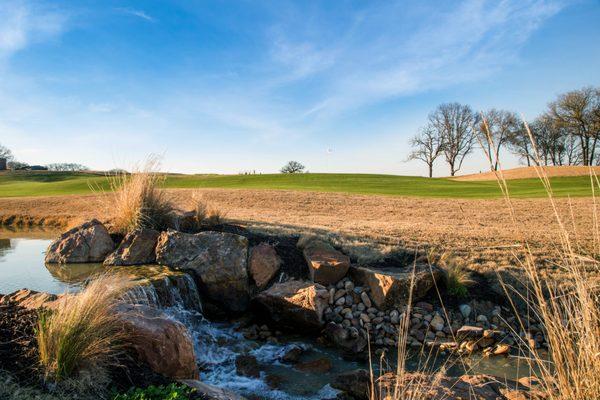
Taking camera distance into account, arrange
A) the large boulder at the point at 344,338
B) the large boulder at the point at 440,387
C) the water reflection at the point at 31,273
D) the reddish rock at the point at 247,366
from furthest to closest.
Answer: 1. the water reflection at the point at 31,273
2. the large boulder at the point at 344,338
3. the reddish rock at the point at 247,366
4. the large boulder at the point at 440,387

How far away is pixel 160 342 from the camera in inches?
140

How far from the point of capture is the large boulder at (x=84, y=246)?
24.2 feet

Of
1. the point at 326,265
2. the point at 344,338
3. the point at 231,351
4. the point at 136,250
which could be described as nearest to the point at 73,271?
the point at 136,250

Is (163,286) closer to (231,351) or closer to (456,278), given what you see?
(231,351)

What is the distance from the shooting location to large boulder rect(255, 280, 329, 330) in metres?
5.85

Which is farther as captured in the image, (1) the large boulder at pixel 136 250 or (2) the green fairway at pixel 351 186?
(2) the green fairway at pixel 351 186

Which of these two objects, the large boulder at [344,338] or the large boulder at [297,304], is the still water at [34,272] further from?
the large boulder at [344,338]

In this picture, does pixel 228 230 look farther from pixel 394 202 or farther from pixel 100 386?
pixel 394 202

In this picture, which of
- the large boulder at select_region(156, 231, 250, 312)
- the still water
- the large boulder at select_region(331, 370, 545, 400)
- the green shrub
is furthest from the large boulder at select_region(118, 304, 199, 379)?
the large boulder at select_region(156, 231, 250, 312)

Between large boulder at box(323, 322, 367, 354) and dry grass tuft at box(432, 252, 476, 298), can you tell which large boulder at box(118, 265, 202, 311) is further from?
dry grass tuft at box(432, 252, 476, 298)

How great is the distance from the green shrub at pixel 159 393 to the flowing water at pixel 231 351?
1400mm

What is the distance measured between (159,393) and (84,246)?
5.60 meters

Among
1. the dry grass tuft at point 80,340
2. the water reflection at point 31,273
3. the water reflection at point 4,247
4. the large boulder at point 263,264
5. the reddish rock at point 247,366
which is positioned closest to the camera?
the dry grass tuft at point 80,340

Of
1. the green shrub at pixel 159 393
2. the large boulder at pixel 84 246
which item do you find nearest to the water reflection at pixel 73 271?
the large boulder at pixel 84 246
